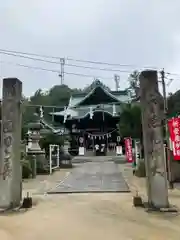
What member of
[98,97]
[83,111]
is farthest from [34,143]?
[98,97]

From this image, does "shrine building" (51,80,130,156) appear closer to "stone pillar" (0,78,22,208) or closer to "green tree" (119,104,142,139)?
"green tree" (119,104,142,139)

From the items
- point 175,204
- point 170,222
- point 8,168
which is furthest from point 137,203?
point 8,168

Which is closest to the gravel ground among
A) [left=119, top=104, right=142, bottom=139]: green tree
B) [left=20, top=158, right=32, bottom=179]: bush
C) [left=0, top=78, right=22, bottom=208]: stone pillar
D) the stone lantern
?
[left=0, top=78, right=22, bottom=208]: stone pillar

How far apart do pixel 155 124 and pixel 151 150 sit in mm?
686

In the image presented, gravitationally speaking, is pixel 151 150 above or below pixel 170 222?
above

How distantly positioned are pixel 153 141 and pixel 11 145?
374cm

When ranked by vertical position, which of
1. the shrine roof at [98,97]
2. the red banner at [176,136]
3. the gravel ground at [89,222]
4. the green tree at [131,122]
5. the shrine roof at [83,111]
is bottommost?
the gravel ground at [89,222]

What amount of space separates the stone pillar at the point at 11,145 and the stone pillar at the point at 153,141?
11.2 ft

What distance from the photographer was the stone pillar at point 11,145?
8312 mm

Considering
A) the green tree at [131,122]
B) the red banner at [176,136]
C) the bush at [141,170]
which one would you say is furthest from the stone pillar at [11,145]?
the green tree at [131,122]

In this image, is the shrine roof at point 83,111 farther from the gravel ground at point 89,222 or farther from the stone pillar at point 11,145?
the stone pillar at point 11,145

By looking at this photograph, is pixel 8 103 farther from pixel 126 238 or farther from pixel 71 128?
pixel 71 128

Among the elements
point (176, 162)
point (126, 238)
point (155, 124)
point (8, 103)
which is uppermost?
point (8, 103)

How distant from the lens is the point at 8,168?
8.47 metres
